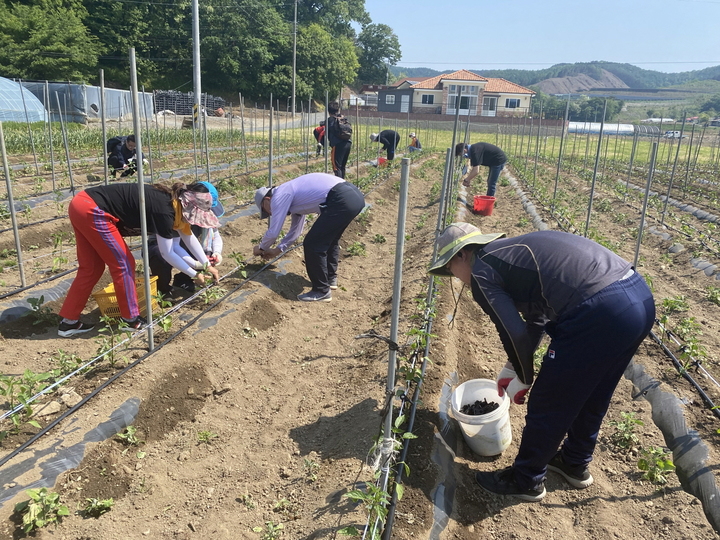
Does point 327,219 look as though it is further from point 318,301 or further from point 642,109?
point 642,109

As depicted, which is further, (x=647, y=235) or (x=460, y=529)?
(x=647, y=235)

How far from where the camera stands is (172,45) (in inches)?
1475

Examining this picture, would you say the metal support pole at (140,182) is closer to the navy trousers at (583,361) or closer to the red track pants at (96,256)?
the red track pants at (96,256)

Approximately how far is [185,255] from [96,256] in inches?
26.2

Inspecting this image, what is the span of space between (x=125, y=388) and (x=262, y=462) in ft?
3.55

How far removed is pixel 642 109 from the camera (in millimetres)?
83500

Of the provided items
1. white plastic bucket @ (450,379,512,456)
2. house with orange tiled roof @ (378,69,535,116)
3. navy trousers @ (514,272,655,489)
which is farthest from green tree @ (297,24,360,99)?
navy trousers @ (514,272,655,489)

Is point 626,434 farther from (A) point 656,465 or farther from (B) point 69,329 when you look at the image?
(B) point 69,329

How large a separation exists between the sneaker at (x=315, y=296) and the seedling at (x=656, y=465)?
10.5 feet

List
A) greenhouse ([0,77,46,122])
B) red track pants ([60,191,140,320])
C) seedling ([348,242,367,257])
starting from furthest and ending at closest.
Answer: greenhouse ([0,77,46,122]), seedling ([348,242,367,257]), red track pants ([60,191,140,320])

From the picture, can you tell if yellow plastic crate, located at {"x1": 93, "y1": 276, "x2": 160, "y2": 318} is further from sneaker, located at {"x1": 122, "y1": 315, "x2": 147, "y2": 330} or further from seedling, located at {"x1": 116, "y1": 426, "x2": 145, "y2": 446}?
seedling, located at {"x1": 116, "y1": 426, "x2": 145, "y2": 446}

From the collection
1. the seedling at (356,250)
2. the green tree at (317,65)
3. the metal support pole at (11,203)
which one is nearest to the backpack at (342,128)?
the seedling at (356,250)

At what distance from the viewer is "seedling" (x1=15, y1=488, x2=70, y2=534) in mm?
2301

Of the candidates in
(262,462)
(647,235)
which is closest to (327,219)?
(262,462)
